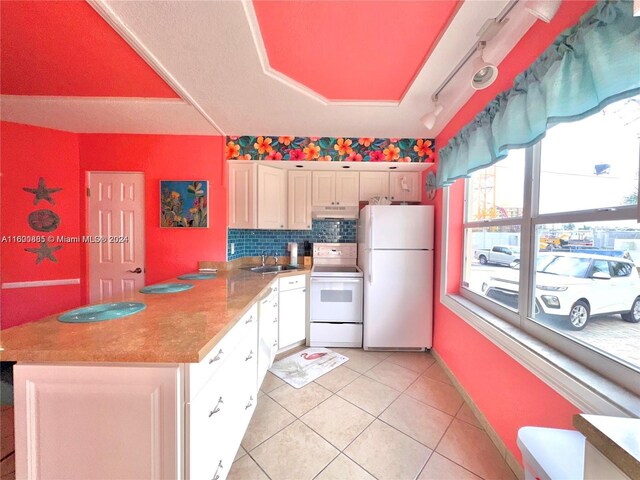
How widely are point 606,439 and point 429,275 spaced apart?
1.98m

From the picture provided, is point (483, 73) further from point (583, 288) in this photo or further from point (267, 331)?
point (267, 331)

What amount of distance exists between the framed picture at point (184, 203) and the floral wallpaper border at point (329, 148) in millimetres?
495

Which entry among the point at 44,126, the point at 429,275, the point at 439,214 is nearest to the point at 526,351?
the point at 429,275

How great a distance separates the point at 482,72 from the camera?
1170 millimetres

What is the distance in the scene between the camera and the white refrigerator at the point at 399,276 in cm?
238

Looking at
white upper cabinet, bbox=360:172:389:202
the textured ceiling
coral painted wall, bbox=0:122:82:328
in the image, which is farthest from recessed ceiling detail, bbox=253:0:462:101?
coral painted wall, bbox=0:122:82:328

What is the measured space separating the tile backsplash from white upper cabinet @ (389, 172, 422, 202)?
2.13 feet

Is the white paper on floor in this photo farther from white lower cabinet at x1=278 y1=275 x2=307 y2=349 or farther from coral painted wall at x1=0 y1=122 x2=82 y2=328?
coral painted wall at x1=0 y1=122 x2=82 y2=328

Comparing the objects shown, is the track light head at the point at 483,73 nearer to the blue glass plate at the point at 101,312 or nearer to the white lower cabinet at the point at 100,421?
the white lower cabinet at the point at 100,421

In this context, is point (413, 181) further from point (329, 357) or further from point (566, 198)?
point (329, 357)

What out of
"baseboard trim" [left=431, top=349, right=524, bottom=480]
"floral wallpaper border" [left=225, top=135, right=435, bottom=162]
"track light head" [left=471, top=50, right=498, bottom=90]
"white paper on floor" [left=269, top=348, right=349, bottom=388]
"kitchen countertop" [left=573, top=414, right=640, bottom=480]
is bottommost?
"white paper on floor" [left=269, top=348, right=349, bottom=388]

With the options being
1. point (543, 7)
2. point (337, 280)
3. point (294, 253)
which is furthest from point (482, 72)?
point (294, 253)

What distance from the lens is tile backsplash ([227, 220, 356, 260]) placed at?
298 cm

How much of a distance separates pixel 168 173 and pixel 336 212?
195 centimetres
